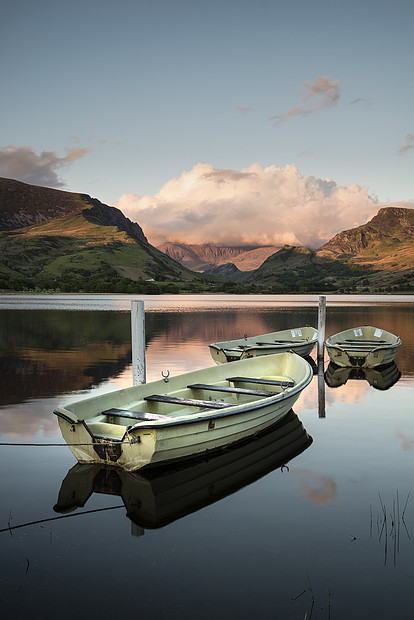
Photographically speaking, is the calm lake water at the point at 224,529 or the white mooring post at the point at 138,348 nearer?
the calm lake water at the point at 224,529

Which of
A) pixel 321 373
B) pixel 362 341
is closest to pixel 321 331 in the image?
pixel 362 341

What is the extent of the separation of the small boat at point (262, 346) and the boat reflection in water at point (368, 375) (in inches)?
92.6

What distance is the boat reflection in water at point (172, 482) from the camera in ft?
30.7

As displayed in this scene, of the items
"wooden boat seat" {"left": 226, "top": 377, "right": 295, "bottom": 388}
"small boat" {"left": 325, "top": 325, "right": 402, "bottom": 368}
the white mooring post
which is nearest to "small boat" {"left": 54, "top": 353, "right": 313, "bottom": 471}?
"wooden boat seat" {"left": 226, "top": 377, "right": 295, "bottom": 388}

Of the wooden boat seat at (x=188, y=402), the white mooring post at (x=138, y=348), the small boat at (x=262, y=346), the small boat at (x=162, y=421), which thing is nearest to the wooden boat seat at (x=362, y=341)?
the small boat at (x=262, y=346)

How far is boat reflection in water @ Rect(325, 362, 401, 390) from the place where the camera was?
24.0 m

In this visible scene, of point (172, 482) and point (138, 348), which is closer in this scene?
point (172, 482)

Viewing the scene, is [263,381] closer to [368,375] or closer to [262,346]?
[262,346]

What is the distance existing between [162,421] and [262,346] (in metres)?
18.2

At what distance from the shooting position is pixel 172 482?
10.6 m

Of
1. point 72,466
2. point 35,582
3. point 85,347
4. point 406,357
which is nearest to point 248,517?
point 35,582

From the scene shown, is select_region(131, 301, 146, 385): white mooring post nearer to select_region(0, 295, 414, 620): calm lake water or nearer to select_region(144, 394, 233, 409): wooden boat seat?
select_region(144, 394, 233, 409): wooden boat seat

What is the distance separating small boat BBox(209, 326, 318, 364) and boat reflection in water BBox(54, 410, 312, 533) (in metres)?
14.1

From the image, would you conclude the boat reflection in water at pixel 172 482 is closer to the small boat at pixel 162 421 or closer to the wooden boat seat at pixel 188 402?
the small boat at pixel 162 421
